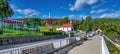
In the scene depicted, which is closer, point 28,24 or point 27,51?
point 27,51

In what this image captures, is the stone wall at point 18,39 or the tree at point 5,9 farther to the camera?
the tree at point 5,9

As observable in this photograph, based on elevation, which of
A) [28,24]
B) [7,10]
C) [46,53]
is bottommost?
[46,53]

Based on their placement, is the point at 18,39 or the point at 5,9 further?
the point at 5,9

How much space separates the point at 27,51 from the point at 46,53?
3.86m

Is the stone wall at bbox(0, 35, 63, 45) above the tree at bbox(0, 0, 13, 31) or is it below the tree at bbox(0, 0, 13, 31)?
below

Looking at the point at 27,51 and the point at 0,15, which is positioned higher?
the point at 0,15

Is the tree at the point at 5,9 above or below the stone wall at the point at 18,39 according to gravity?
above

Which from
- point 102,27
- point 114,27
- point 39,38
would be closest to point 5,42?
point 39,38

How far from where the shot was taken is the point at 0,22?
40.7 metres

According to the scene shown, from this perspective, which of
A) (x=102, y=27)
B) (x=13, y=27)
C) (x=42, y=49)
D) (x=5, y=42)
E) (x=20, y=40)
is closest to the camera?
(x=42, y=49)

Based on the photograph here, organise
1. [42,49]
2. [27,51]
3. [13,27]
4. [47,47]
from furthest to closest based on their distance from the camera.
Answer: [13,27] < [47,47] < [42,49] < [27,51]

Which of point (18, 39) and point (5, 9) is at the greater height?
point (5, 9)

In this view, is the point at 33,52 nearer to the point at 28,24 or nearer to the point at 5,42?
the point at 5,42

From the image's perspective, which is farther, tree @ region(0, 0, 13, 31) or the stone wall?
tree @ region(0, 0, 13, 31)
